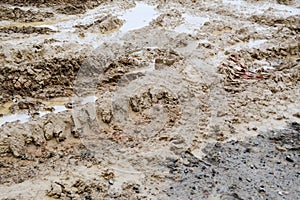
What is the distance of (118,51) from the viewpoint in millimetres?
8039

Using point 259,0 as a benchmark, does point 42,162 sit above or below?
below

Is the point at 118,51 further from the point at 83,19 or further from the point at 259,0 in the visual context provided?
the point at 259,0

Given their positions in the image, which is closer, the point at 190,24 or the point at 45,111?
the point at 45,111

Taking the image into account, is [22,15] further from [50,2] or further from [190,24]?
[190,24]

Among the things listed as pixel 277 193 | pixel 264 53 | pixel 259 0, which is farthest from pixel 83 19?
pixel 277 193

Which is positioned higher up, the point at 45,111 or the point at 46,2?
the point at 46,2

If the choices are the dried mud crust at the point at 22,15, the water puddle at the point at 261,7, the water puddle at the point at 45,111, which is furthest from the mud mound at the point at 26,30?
the water puddle at the point at 261,7

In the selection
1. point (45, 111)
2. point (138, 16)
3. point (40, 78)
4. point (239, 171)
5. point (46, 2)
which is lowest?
point (45, 111)

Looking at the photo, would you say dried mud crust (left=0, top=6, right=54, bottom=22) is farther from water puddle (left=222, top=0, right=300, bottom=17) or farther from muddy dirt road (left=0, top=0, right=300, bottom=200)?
water puddle (left=222, top=0, right=300, bottom=17)

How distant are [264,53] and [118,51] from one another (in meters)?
3.66

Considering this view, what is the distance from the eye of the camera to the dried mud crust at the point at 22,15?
9743 millimetres

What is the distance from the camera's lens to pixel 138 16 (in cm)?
1062

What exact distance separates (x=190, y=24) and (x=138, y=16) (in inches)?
64.3

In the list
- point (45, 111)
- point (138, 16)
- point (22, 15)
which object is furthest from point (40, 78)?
point (138, 16)
